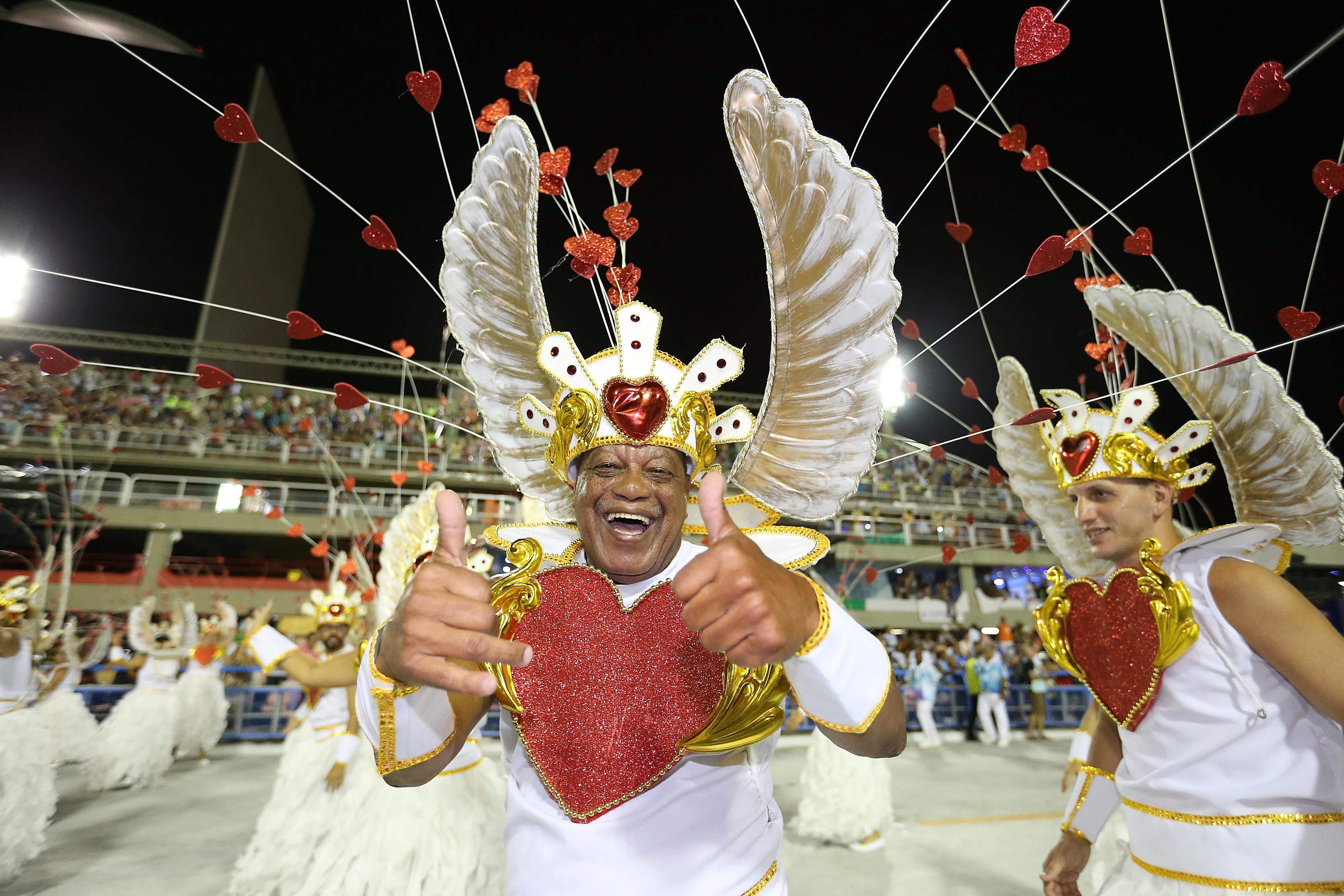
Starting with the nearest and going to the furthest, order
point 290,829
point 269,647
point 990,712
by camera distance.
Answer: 1. point 290,829
2. point 269,647
3. point 990,712

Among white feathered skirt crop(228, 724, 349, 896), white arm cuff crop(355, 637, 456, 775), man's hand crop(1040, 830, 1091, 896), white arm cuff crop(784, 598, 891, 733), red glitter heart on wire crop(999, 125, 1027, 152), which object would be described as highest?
red glitter heart on wire crop(999, 125, 1027, 152)

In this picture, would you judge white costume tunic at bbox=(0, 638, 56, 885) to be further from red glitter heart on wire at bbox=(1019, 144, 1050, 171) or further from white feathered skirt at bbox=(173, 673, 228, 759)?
red glitter heart on wire at bbox=(1019, 144, 1050, 171)

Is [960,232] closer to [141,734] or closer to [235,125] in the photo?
[235,125]

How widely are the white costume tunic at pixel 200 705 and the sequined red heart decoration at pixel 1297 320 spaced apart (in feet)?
31.7

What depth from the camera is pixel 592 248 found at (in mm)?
1886

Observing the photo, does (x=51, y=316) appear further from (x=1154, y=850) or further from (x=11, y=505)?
(x=1154, y=850)

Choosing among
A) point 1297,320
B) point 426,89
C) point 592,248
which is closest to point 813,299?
point 592,248

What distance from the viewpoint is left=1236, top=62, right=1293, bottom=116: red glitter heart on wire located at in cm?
150

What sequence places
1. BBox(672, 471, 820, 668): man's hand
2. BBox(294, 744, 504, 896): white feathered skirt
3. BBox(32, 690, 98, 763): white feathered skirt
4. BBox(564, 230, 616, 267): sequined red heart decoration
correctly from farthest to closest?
BBox(32, 690, 98, 763): white feathered skirt, BBox(294, 744, 504, 896): white feathered skirt, BBox(564, 230, 616, 267): sequined red heart decoration, BBox(672, 471, 820, 668): man's hand

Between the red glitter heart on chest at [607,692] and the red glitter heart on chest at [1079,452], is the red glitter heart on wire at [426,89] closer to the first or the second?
the red glitter heart on chest at [607,692]

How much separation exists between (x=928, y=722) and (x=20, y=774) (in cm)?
949

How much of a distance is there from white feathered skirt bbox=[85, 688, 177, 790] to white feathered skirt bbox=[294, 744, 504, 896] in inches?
173

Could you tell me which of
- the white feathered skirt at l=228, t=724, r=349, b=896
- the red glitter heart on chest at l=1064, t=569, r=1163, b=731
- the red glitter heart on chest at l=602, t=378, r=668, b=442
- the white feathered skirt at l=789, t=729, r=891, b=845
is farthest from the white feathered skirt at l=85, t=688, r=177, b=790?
the red glitter heart on chest at l=1064, t=569, r=1163, b=731

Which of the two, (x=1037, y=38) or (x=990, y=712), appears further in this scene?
(x=990, y=712)
